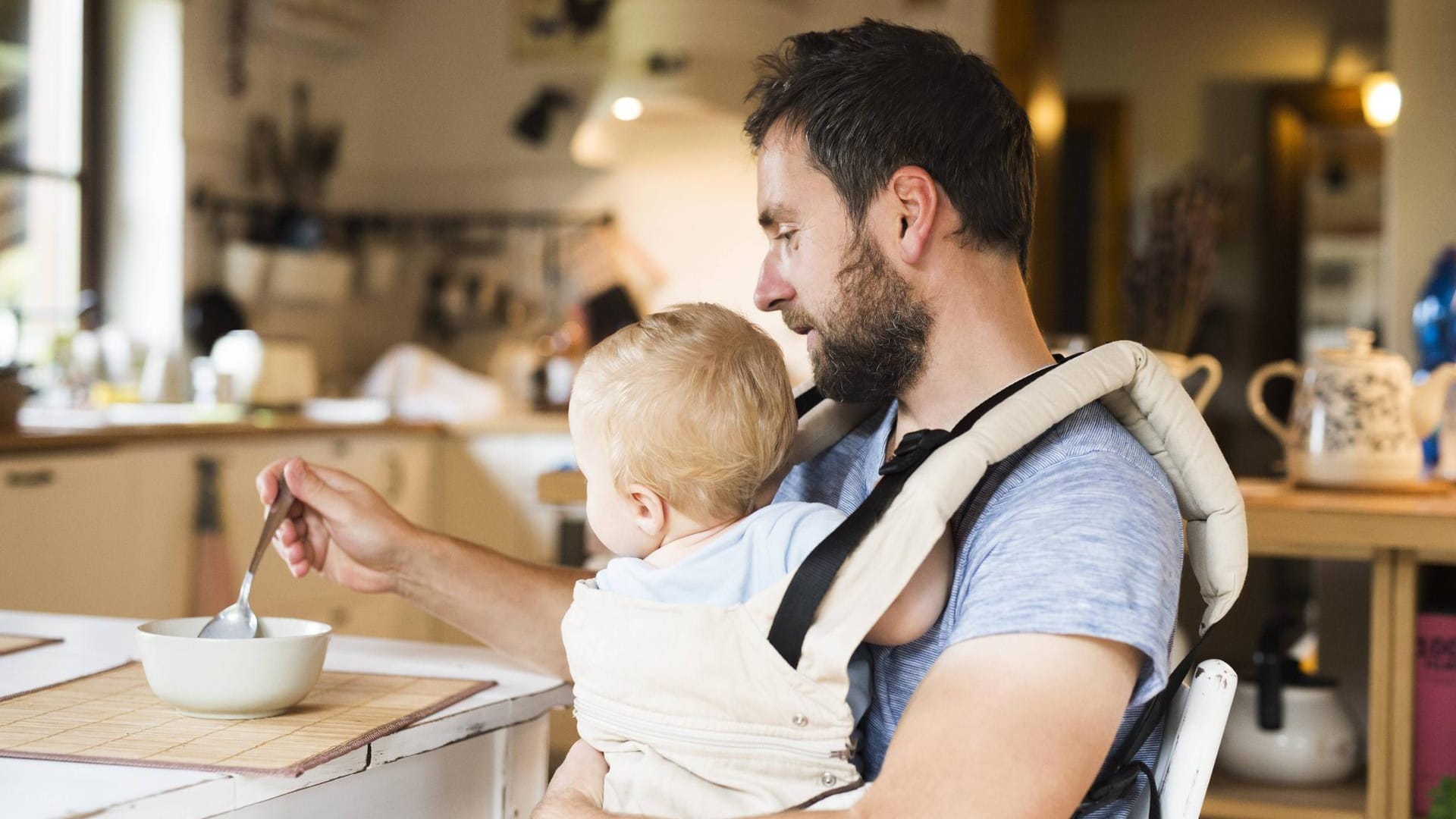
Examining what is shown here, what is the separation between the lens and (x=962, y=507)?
1.13 metres

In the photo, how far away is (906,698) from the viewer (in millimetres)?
1137

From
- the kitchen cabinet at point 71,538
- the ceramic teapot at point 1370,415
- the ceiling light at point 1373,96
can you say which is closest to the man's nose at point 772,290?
the ceramic teapot at point 1370,415

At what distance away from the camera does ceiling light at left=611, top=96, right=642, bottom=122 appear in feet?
14.6

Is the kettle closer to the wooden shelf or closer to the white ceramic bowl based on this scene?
the wooden shelf

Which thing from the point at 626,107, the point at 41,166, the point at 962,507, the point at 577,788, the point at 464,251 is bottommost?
the point at 577,788

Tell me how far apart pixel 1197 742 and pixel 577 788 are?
459 mm

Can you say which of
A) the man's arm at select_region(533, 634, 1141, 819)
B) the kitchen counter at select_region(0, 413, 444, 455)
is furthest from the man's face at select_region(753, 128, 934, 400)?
the kitchen counter at select_region(0, 413, 444, 455)

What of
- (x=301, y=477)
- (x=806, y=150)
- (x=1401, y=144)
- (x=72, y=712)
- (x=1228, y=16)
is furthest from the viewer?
(x=1228, y=16)

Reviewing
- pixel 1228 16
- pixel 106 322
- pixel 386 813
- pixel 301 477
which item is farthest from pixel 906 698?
pixel 1228 16

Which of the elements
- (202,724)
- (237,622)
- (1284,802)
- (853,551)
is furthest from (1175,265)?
(202,724)

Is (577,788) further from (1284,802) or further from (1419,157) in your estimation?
(1419,157)

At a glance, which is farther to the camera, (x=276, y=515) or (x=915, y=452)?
(x=276, y=515)

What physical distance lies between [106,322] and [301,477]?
3.45m

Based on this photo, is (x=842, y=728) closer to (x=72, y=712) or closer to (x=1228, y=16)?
(x=72, y=712)
